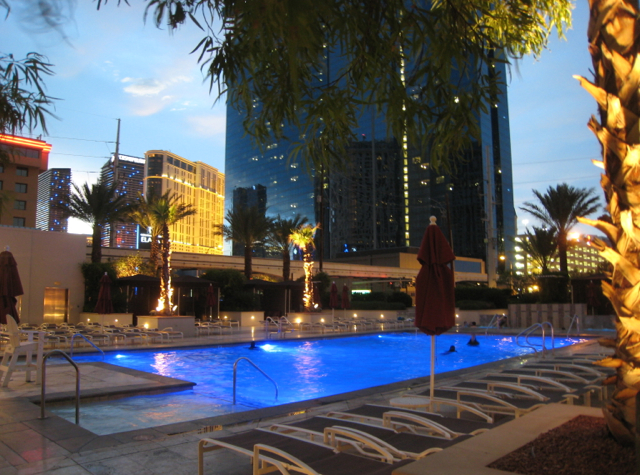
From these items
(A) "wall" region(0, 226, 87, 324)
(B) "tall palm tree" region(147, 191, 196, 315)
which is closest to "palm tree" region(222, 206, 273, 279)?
(B) "tall palm tree" region(147, 191, 196, 315)

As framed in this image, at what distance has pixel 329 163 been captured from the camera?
4.48 m

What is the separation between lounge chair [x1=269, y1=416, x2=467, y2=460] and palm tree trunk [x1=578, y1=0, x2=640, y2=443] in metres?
1.07

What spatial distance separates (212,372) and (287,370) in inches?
75.2

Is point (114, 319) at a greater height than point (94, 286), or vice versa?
point (94, 286)

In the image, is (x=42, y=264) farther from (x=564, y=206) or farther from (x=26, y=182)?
(x=26, y=182)

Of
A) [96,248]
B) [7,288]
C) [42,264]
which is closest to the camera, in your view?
[7,288]

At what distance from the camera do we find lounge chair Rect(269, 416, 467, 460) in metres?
3.43

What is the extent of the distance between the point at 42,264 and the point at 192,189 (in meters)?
112

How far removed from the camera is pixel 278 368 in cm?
1294

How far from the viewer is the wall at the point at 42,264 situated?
22.1 m

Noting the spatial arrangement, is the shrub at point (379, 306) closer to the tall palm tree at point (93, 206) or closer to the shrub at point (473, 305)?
the shrub at point (473, 305)

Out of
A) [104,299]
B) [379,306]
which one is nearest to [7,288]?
[104,299]

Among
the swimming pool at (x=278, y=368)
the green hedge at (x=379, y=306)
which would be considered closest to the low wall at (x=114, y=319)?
the swimming pool at (x=278, y=368)

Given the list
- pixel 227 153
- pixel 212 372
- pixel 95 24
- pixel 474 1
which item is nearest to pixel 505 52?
pixel 474 1
